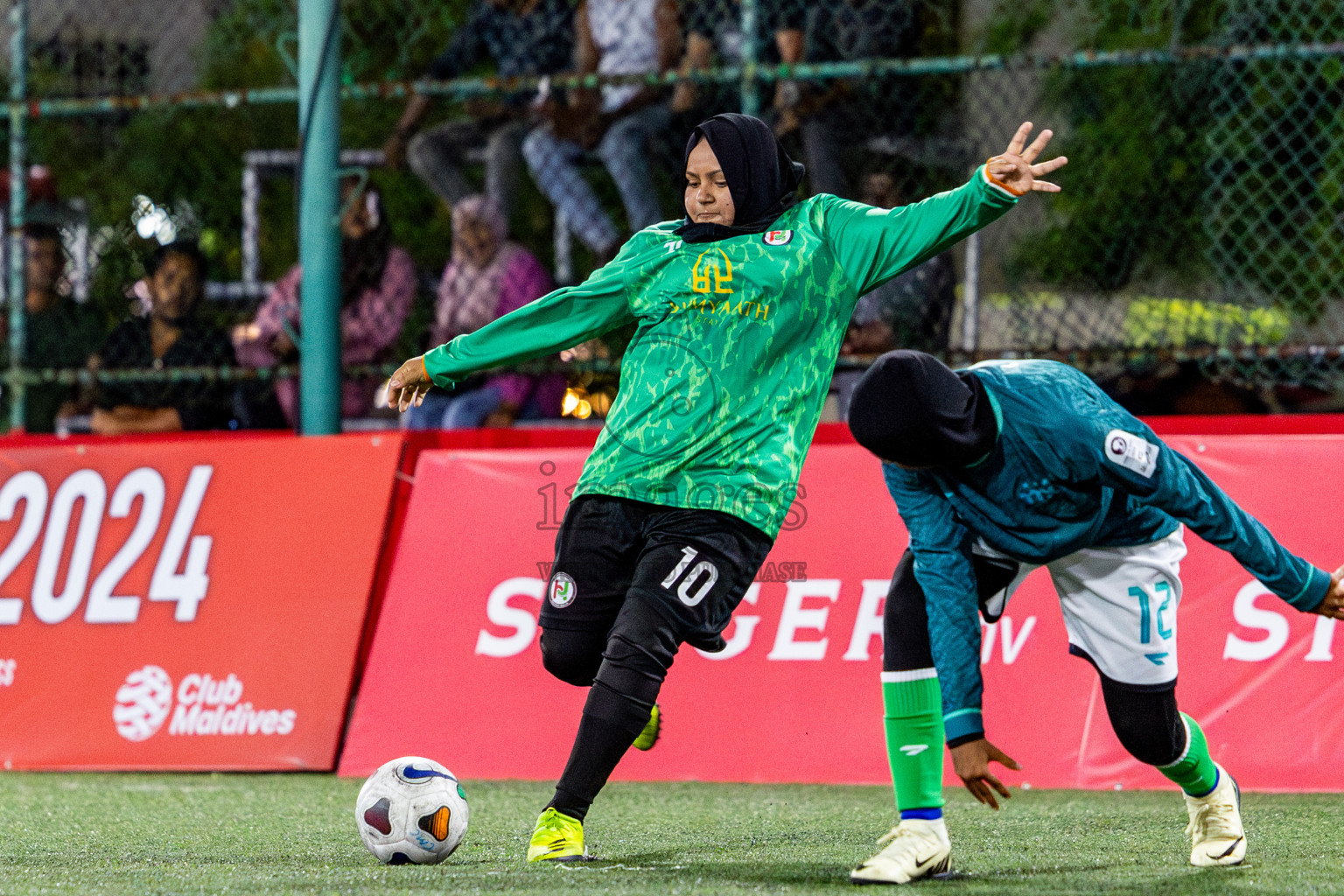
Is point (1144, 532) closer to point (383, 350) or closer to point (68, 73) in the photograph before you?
point (383, 350)

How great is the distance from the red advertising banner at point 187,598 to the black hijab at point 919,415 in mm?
3266

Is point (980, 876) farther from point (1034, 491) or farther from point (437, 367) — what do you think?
point (437, 367)

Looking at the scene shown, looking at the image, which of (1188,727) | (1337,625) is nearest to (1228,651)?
(1337,625)

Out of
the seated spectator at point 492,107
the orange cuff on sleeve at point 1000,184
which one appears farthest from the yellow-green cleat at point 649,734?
the seated spectator at point 492,107

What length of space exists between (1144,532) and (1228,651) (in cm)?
183

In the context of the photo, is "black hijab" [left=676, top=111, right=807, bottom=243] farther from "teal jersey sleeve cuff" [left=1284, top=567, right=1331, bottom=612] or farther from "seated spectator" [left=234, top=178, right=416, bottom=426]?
"seated spectator" [left=234, top=178, right=416, bottom=426]

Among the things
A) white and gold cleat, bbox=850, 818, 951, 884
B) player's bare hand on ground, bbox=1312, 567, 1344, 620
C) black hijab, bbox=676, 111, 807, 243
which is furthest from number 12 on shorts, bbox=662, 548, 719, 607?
player's bare hand on ground, bbox=1312, 567, 1344, 620

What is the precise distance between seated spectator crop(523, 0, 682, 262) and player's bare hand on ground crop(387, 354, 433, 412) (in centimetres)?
316

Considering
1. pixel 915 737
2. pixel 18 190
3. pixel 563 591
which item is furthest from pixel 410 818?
pixel 18 190

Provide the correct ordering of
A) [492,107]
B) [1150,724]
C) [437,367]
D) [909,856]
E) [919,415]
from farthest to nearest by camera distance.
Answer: [492,107] → [437,367] → [1150,724] → [909,856] → [919,415]

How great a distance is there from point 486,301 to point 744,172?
3.48 metres

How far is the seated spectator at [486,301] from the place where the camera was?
24.3ft

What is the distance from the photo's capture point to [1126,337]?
6676 millimetres

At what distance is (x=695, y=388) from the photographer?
4.02 meters
